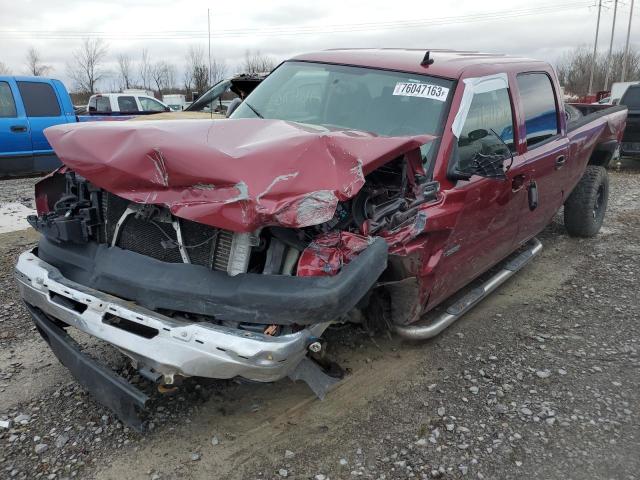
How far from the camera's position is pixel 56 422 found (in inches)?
111

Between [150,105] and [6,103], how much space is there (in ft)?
27.3

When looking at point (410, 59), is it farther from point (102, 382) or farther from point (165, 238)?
point (102, 382)

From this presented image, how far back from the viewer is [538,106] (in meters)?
4.41

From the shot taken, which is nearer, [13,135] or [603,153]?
[603,153]

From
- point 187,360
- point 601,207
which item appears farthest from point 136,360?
point 601,207

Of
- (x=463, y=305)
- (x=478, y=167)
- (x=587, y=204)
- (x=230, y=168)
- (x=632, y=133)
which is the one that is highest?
(x=230, y=168)

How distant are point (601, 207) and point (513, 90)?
3138mm

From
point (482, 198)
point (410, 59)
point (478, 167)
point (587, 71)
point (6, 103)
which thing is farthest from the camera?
point (587, 71)

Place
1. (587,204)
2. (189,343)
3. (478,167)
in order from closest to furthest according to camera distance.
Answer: (189,343) → (478,167) → (587,204)

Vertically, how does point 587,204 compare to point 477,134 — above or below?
below

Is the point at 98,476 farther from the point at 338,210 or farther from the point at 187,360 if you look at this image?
the point at 338,210

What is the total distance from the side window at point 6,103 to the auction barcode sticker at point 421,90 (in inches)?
308

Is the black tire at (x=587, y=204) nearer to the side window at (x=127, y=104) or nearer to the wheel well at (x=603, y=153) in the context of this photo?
the wheel well at (x=603, y=153)

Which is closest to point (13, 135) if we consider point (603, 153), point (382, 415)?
point (382, 415)
